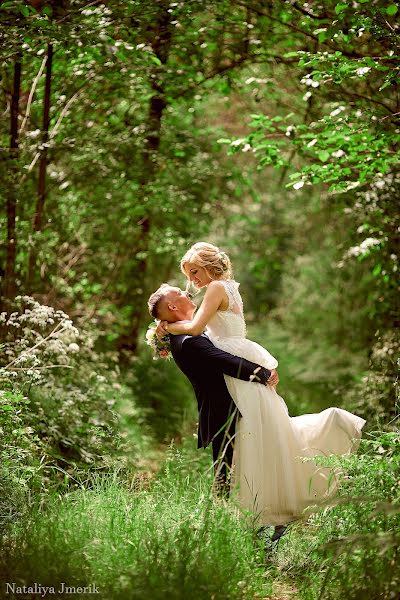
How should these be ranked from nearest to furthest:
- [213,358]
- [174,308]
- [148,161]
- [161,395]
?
[213,358] < [174,308] < [148,161] < [161,395]

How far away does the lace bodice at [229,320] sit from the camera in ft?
17.1

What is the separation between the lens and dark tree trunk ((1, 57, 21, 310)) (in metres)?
6.48

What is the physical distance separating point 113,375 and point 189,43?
3.61m

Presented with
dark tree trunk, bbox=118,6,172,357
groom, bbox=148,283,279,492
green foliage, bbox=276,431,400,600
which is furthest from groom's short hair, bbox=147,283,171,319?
dark tree trunk, bbox=118,6,172,357

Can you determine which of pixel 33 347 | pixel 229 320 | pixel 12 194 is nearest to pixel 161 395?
pixel 12 194

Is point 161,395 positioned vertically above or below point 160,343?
below

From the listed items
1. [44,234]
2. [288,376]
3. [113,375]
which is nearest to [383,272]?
[113,375]

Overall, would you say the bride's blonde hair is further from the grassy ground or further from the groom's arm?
the grassy ground

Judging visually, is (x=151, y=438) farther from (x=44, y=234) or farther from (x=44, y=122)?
(x=44, y=122)

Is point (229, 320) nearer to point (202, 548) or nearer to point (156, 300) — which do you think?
point (156, 300)

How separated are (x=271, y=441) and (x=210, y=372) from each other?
61cm

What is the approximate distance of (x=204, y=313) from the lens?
16.7ft

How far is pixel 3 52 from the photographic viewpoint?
582 centimetres

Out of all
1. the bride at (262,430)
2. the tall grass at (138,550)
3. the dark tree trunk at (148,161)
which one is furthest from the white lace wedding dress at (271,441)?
the dark tree trunk at (148,161)
